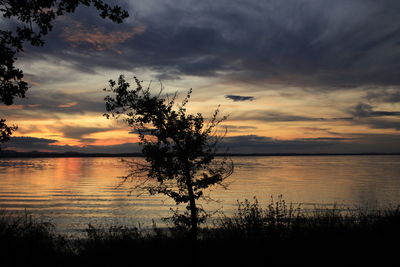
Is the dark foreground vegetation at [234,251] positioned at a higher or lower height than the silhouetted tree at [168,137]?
lower

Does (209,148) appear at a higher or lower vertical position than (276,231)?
higher

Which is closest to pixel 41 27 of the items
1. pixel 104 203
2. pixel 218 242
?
pixel 218 242

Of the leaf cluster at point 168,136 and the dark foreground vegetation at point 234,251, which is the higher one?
the leaf cluster at point 168,136

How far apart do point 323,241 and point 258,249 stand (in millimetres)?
2590

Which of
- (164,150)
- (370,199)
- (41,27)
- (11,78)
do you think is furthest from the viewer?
(370,199)

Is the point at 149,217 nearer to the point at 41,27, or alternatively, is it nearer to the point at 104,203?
the point at 104,203

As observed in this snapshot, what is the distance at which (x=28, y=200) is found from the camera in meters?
41.9

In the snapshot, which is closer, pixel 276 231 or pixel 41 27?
pixel 41 27

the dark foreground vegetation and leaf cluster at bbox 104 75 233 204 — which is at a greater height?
leaf cluster at bbox 104 75 233 204

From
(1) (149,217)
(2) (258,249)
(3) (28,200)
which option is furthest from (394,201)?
(3) (28,200)

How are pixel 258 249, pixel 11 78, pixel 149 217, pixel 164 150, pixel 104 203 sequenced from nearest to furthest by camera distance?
pixel 11 78 < pixel 258 249 < pixel 164 150 < pixel 149 217 < pixel 104 203

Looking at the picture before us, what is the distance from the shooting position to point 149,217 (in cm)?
2912

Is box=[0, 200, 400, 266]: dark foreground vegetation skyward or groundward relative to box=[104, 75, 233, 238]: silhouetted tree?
groundward

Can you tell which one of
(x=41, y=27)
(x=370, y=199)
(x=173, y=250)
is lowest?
(x=370, y=199)
